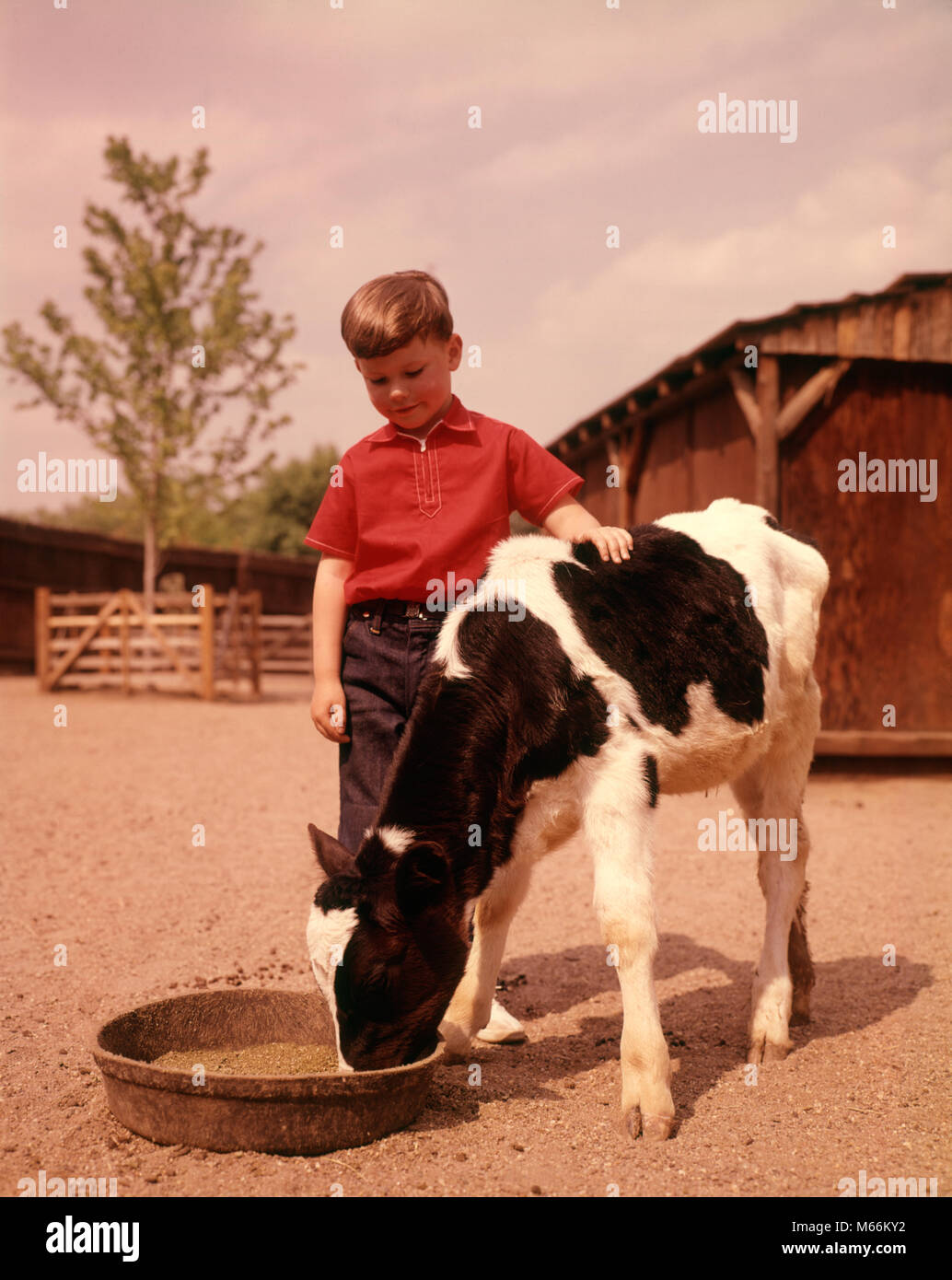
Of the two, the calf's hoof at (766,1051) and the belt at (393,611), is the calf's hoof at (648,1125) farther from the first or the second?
the belt at (393,611)

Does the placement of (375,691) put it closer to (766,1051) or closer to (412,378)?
(412,378)

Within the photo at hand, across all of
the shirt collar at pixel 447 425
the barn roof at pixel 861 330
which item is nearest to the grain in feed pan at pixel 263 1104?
the shirt collar at pixel 447 425

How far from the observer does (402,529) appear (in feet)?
12.5

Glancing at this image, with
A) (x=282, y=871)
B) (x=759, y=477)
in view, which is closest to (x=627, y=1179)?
(x=282, y=871)

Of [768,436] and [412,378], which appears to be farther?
[768,436]

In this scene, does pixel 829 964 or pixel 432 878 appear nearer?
pixel 432 878

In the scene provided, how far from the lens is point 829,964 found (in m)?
5.29

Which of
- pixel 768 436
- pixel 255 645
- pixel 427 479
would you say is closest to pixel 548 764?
pixel 427 479

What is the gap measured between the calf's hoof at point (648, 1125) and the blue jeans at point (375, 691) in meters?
1.27

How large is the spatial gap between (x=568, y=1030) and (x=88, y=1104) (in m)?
1.83

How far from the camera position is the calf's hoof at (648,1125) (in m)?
3.21

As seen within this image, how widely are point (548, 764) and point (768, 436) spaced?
738 cm
